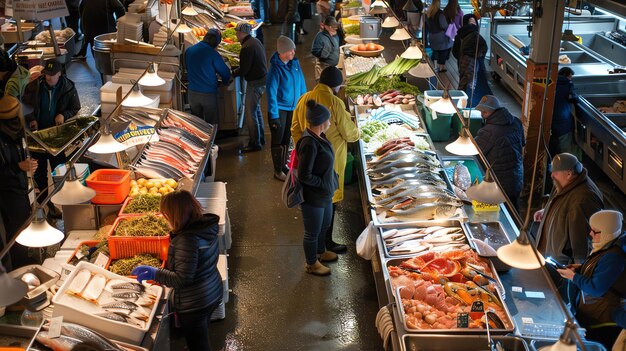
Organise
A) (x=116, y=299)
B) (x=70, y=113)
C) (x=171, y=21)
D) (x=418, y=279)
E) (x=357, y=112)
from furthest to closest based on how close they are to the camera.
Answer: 1. (x=171, y=21)
2. (x=357, y=112)
3. (x=70, y=113)
4. (x=418, y=279)
5. (x=116, y=299)

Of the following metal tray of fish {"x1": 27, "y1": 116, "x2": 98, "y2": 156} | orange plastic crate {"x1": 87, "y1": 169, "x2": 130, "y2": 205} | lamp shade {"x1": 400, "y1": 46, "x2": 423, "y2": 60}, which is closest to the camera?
orange plastic crate {"x1": 87, "y1": 169, "x2": 130, "y2": 205}

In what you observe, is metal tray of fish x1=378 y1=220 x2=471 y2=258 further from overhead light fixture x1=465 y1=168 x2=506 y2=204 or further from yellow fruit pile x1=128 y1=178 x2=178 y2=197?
yellow fruit pile x1=128 y1=178 x2=178 y2=197

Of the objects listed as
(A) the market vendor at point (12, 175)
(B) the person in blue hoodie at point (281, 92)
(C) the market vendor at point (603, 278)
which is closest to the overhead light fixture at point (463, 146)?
(C) the market vendor at point (603, 278)

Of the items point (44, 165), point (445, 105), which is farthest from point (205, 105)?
point (445, 105)

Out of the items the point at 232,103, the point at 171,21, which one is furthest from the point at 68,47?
the point at 232,103

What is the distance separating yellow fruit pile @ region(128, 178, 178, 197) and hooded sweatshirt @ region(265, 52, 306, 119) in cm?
300

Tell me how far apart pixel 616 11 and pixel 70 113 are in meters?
6.50

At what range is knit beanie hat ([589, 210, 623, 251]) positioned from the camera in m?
5.50

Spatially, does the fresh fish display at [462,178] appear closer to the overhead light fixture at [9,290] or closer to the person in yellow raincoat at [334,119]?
the person in yellow raincoat at [334,119]

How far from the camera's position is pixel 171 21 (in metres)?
12.3

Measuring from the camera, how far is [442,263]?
6.15 metres

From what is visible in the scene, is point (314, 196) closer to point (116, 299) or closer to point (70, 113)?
point (116, 299)

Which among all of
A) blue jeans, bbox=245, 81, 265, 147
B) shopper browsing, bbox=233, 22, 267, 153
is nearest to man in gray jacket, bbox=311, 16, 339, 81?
shopper browsing, bbox=233, 22, 267, 153

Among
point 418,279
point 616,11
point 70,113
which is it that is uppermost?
point 616,11
